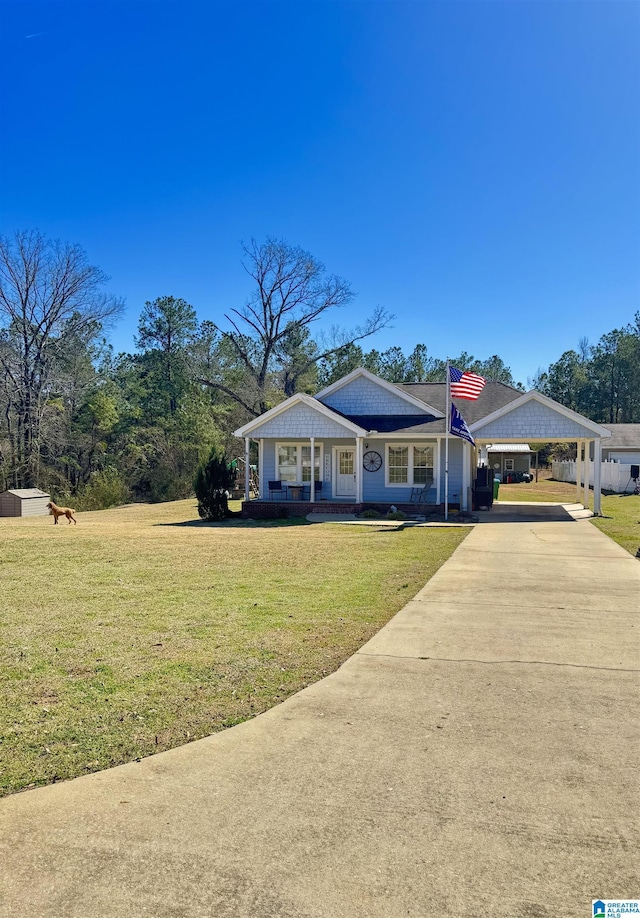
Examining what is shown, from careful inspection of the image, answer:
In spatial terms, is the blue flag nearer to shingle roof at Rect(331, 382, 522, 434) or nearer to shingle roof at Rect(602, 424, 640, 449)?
shingle roof at Rect(331, 382, 522, 434)

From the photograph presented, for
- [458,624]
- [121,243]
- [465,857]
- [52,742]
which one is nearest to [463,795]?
[465,857]

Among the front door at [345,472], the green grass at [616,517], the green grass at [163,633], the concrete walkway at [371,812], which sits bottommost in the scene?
the concrete walkway at [371,812]

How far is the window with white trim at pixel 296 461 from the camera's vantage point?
21.9 meters

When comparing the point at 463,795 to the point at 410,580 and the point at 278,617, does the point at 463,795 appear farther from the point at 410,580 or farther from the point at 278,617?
the point at 410,580

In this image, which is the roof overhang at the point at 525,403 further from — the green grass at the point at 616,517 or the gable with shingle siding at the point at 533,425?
the green grass at the point at 616,517

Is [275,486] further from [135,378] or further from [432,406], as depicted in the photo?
[135,378]

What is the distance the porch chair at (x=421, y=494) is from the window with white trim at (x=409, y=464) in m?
0.13

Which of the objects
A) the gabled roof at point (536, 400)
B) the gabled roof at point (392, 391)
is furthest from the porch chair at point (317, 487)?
the gabled roof at point (536, 400)

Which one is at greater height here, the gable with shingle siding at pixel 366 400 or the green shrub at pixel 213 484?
the gable with shingle siding at pixel 366 400

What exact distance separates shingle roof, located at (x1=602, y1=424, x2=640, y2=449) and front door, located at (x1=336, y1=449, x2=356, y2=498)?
75.8 feet

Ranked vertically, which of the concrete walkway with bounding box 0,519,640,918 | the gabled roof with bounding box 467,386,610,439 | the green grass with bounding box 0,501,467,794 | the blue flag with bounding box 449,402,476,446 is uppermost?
the gabled roof with bounding box 467,386,610,439

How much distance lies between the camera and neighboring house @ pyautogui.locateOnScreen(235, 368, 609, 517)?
63.3 feet

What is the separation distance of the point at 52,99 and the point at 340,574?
13.9 m

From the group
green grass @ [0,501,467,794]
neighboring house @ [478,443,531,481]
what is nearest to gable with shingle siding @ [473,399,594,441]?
green grass @ [0,501,467,794]
